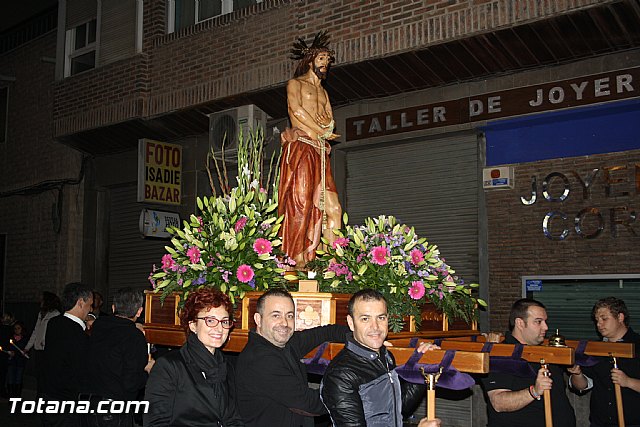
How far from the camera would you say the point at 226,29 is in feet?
45.9

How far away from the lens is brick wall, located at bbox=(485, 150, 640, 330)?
968 centimetres

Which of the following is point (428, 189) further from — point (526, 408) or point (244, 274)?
point (526, 408)

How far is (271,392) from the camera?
184 inches

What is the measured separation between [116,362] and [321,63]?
375 centimetres

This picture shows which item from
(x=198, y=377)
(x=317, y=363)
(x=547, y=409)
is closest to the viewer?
(x=198, y=377)

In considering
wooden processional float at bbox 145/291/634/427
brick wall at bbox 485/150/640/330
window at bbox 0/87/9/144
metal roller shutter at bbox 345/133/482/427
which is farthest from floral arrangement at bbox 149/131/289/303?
window at bbox 0/87/9/144

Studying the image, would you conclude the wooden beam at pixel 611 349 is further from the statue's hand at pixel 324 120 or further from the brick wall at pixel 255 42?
the brick wall at pixel 255 42

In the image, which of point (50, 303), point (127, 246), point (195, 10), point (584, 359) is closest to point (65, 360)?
point (584, 359)

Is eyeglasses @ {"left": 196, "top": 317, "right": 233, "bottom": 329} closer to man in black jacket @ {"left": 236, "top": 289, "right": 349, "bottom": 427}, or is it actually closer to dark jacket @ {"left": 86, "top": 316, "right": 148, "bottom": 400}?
man in black jacket @ {"left": 236, "top": 289, "right": 349, "bottom": 427}

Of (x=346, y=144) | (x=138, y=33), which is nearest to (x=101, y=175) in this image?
(x=138, y=33)

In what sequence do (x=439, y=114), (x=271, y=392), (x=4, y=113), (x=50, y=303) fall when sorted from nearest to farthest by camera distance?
(x=271, y=392) → (x=50, y=303) → (x=439, y=114) → (x=4, y=113)

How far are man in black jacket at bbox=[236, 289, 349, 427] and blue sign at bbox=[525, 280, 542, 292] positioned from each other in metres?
6.21

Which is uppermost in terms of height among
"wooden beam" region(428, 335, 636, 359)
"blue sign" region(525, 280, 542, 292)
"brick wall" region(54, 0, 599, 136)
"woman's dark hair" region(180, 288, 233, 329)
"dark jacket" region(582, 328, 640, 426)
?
"brick wall" region(54, 0, 599, 136)

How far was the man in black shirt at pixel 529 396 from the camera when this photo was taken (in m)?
5.07
